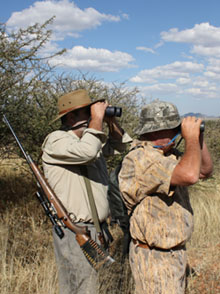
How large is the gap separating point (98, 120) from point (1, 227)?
2748 millimetres

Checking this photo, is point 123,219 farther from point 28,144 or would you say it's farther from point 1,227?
point 28,144

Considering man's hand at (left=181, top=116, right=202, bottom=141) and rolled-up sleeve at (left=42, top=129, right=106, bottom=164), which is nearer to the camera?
man's hand at (left=181, top=116, right=202, bottom=141)

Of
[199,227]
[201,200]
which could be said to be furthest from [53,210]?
[201,200]

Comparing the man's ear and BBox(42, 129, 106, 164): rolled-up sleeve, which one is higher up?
the man's ear

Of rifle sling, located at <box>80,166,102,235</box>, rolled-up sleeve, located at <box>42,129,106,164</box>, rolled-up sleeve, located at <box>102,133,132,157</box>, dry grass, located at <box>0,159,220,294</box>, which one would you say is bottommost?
dry grass, located at <box>0,159,220,294</box>

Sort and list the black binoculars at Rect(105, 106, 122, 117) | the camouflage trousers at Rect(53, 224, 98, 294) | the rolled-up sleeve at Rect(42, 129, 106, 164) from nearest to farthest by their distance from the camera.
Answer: the rolled-up sleeve at Rect(42, 129, 106, 164) < the camouflage trousers at Rect(53, 224, 98, 294) < the black binoculars at Rect(105, 106, 122, 117)

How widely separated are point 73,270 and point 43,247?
221 cm

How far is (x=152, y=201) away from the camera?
92.0 inches

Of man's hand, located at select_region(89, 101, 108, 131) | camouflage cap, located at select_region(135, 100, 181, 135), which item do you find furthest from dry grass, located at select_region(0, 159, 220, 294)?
camouflage cap, located at select_region(135, 100, 181, 135)

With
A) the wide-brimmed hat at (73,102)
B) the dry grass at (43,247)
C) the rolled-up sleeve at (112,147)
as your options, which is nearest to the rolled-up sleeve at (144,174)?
the wide-brimmed hat at (73,102)

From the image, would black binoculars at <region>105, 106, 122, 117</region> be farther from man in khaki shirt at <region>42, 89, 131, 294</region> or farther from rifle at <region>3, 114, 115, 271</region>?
rifle at <region>3, 114, 115, 271</region>

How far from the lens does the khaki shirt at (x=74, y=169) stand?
264cm

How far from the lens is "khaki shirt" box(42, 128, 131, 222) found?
2643 millimetres

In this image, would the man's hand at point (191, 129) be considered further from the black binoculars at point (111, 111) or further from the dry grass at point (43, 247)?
the dry grass at point (43, 247)
